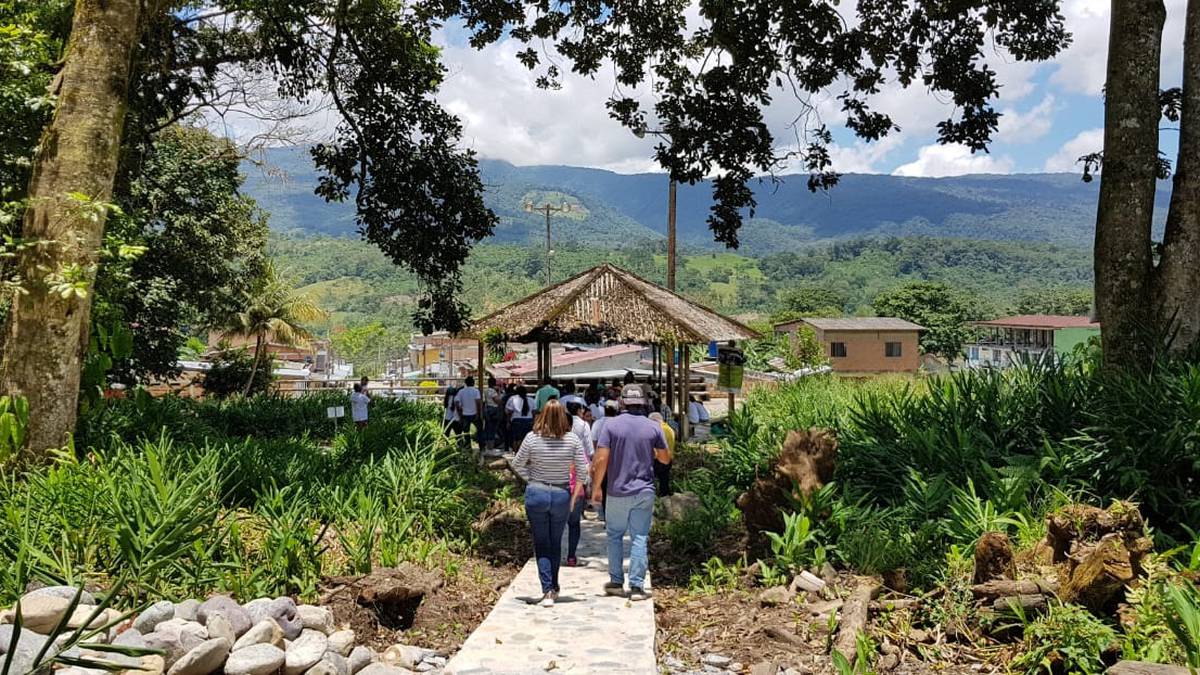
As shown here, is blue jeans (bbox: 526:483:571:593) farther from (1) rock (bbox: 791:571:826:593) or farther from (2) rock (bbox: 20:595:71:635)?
(2) rock (bbox: 20:595:71:635)

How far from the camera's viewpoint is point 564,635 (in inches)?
229

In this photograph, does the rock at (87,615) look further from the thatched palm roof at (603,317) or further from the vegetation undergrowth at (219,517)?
the thatched palm roof at (603,317)

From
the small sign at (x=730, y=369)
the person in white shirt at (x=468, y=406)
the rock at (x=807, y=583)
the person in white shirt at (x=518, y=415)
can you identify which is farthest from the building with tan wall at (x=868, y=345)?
the rock at (x=807, y=583)

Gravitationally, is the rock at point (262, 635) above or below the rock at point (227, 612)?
below

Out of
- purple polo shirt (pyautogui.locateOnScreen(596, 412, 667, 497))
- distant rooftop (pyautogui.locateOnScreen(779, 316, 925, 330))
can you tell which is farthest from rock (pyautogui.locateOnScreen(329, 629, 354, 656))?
distant rooftop (pyautogui.locateOnScreen(779, 316, 925, 330))

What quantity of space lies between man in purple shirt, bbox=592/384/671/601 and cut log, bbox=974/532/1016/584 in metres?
2.36

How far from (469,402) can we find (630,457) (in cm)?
882

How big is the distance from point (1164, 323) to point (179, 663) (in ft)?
26.8

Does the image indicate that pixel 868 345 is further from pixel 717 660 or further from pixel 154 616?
pixel 154 616

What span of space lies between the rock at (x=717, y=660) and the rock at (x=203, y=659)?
113 inches

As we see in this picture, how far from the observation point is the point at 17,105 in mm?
8969

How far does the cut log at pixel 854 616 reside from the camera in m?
5.39

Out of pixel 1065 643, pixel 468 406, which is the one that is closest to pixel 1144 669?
pixel 1065 643

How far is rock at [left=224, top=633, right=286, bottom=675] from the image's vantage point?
4586 mm
